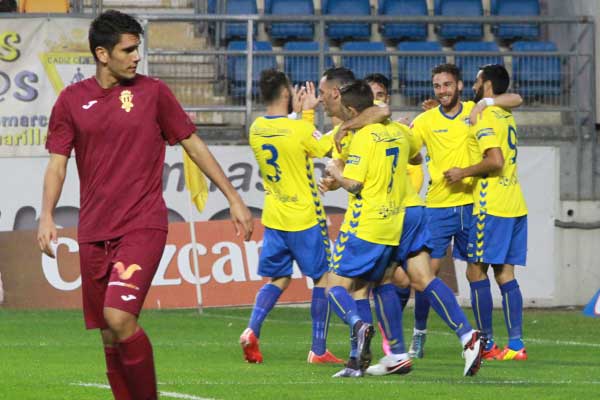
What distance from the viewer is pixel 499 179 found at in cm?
Answer: 1152

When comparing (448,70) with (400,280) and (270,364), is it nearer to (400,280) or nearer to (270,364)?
(400,280)

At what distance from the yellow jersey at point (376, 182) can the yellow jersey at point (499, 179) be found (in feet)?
6.17

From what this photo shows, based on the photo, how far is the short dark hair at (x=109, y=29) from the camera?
23.1 feet

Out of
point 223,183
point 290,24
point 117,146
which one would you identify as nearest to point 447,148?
point 223,183

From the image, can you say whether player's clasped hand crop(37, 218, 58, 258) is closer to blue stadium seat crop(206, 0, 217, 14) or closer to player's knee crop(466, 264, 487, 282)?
player's knee crop(466, 264, 487, 282)

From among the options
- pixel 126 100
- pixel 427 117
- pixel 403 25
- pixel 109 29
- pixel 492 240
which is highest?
pixel 403 25

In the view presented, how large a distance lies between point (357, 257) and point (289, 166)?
1.80 m

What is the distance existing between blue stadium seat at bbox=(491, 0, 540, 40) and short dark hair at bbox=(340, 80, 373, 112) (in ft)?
38.3

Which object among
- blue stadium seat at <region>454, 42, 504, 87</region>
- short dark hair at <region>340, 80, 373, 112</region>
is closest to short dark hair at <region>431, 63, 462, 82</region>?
short dark hair at <region>340, 80, 373, 112</region>

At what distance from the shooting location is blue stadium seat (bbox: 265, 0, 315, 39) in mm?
20594

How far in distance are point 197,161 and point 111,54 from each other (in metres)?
0.64

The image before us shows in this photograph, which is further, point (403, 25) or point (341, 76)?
point (403, 25)

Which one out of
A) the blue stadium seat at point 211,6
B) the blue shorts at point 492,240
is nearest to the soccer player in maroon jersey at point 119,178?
the blue shorts at point 492,240

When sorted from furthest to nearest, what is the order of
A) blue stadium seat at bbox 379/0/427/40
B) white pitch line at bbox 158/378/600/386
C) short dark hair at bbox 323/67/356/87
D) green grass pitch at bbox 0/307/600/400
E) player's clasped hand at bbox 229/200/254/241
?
blue stadium seat at bbox 379/0/427/40, short dark hair at bbox 323/67/356/87, white pitch line at bbox 158/378/600/386, green grass pitch at bbox 0/307/600/400, player's clasped hand at bbox 229/200/254/241
